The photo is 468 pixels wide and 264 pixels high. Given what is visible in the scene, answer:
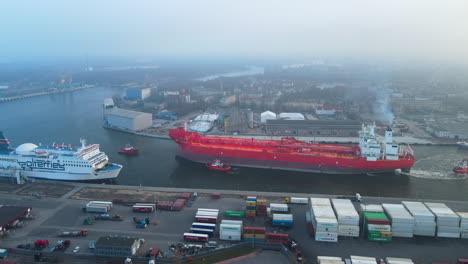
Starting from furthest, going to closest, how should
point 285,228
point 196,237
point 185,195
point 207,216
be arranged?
point 185,195, point 207,216, point 285,228, point 196,237

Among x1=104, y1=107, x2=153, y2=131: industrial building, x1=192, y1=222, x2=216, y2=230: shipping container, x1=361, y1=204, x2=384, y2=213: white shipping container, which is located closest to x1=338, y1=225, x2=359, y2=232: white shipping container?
x1=361, y1=204, x2=384, y2=213: white shipping container

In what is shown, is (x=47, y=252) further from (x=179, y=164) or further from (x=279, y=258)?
(x=179, y=164)

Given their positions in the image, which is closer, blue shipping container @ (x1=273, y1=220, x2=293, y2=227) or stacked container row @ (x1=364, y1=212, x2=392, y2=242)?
stacked container row @ (x1=364, y1=212, x2=392, y2=242)

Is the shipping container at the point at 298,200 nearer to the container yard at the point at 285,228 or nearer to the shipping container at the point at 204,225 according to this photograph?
the container yard at the point at 285,228

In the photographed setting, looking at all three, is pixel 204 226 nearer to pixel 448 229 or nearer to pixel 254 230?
pixel 254 230

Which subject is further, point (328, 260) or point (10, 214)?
point (10, 214)

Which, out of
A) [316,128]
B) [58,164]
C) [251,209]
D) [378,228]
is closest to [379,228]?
[378,228]

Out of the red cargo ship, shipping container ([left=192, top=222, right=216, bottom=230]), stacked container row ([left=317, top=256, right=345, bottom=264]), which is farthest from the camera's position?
the red cargo ship

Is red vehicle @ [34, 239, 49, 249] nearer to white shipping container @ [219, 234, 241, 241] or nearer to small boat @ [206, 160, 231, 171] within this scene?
white shipping container @ [219, 234, 241, 241]
